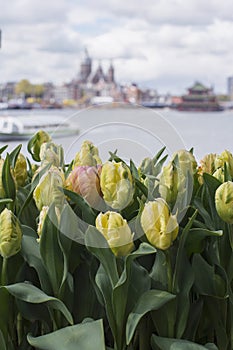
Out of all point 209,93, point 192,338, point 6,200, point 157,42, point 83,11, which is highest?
point 83,11

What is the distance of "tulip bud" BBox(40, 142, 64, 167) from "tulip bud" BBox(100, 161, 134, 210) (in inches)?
3.6

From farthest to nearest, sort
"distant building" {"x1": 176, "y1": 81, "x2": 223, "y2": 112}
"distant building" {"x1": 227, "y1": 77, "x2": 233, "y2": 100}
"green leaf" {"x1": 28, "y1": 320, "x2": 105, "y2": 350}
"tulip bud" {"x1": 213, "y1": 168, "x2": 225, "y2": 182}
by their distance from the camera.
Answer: "distant building" {"x1": 176, "y1": 81, "x2": 223, "y2": 112}
"distant building" {"x1": 227, "y1": 77, "x2": 233, "y2": 100}
"tulip bud" {"x1": 213, "y1": 168, "x2": 225, "y2": 182}
"green leaf" {"x1": 28, "y1": 320, "x2": 105, "y2": 350}

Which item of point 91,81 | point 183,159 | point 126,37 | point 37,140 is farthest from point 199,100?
point 183,159

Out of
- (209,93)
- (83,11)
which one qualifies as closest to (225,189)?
(209,93)

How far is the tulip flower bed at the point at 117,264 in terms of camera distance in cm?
39

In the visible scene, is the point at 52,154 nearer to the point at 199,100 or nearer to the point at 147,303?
the point at 147,303

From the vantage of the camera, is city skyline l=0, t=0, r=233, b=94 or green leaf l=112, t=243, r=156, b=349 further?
city skyline l=0, t=0, r=233, b=94

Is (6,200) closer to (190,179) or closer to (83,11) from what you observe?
(190,179)

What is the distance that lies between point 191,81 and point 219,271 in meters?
4.67

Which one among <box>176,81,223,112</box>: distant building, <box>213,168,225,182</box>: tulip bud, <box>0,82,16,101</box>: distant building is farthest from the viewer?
<box>176,81,223,112</box>: distant building

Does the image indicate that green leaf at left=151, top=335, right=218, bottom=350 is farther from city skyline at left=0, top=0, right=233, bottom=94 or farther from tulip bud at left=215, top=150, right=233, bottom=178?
city skyline at left=0, top=0, right=233, bottom=94

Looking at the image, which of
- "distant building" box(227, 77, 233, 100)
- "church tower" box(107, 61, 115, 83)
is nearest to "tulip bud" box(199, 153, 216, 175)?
"distant building" box(227, 77, 233, 100)

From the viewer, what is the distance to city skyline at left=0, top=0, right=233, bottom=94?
209 inches

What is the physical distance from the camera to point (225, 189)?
0.42 m
